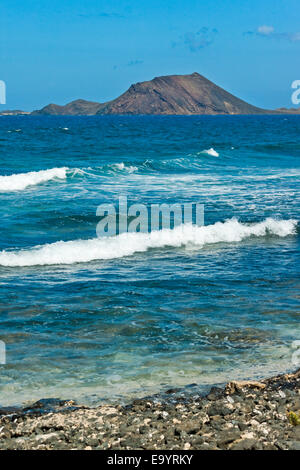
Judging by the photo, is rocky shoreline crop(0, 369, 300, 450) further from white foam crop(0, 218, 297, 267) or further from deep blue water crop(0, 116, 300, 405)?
white foam crop(0, 218, 297, 267)

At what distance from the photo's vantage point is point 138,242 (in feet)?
59.6

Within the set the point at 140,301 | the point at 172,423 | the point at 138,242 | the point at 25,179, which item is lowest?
the point at 172,423

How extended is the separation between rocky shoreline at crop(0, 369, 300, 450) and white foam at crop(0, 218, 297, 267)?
27.5 feet

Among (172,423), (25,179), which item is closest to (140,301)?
(172,423)

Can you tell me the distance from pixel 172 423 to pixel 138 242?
11.3 metres

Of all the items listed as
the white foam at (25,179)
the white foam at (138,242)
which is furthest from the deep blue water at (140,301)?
the white foam at (25,179)

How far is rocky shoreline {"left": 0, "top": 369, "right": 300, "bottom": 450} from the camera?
21.4ft

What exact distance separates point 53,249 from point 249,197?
1271 centimetres

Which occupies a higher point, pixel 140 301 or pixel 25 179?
pixel 25 179

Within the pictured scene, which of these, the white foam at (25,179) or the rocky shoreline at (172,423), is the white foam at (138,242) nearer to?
the rocky shoreline at (172,423)

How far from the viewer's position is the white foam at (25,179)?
1203 inches

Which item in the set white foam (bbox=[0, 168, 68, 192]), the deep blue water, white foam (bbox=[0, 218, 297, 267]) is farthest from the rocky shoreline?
white foam (bbox=[0, 168, 68, 192])

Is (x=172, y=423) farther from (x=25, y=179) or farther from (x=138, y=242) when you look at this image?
(x=25, y=179)
